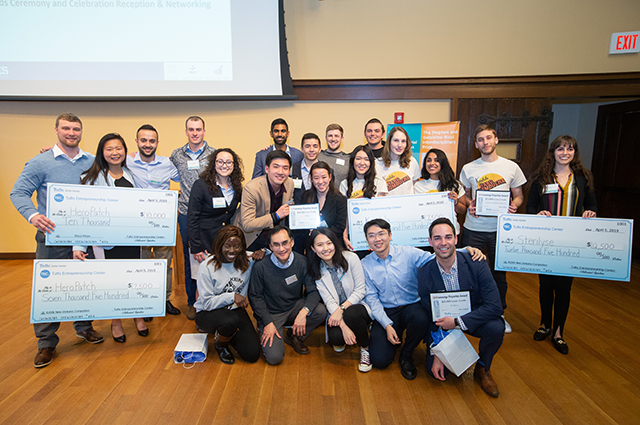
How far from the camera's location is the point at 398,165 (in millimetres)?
3121

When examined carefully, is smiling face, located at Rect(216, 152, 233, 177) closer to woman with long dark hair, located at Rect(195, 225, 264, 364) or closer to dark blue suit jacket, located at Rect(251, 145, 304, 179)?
woman with long dark hair, located at Rect(195, 225, 264, 364)

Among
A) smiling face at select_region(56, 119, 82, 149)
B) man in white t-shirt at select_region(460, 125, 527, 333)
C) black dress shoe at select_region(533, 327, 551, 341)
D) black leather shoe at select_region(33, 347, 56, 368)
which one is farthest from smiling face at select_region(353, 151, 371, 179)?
black leather shoe at select_region(33, 347, 56, 368)

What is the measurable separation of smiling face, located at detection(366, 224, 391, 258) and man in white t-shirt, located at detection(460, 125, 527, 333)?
1.02m

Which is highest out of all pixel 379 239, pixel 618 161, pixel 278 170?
pixel 618 161

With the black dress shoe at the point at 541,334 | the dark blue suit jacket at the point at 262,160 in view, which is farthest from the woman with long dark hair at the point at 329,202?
the black dress shoe at the point at 541,334

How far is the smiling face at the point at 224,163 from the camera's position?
111 inches

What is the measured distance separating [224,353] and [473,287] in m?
1.93

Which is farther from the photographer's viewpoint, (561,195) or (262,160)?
(262,160)

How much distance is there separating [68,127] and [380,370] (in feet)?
9.77

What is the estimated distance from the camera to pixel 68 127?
2496mm

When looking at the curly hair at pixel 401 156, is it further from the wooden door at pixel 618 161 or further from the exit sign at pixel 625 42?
the wooden door at pixel 618 161

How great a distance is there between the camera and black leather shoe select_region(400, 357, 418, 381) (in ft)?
7.58

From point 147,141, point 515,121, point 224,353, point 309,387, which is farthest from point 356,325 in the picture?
point 515,121

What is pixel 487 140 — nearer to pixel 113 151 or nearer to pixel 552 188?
pixel 552 188
